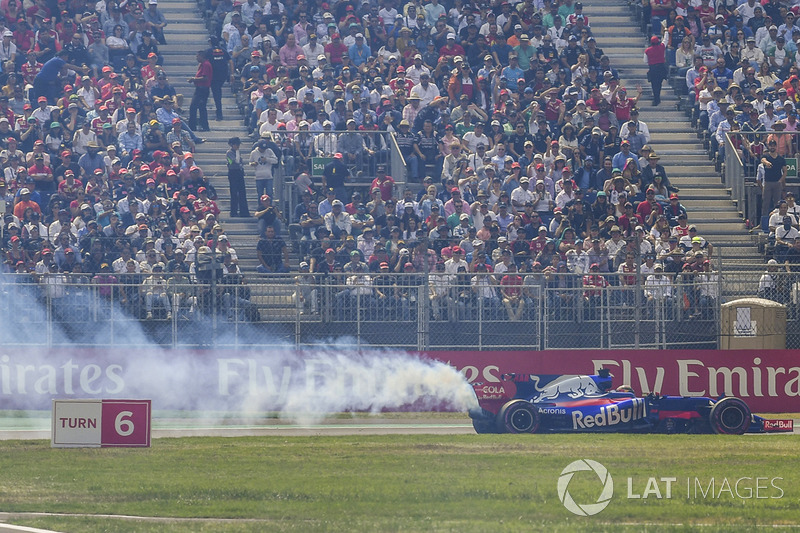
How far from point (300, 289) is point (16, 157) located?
7836mm

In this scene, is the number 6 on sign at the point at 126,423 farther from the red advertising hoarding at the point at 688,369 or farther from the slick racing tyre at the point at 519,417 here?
the red advertising hoarding at the point at 688,369

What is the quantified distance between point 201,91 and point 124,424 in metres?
13.0

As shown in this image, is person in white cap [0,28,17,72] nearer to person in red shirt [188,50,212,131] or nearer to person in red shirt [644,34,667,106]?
person in red shirt [188,50,212,131]

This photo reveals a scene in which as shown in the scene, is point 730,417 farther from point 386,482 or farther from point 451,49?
point 451,49

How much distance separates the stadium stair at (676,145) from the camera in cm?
2764

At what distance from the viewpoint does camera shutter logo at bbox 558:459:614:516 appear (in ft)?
44.4

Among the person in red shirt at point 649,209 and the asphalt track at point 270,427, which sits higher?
the person in red shirt at point 649,209

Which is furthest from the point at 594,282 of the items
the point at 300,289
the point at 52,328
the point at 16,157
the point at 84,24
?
the point at 84,24

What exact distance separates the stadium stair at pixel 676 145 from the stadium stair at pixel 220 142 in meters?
8.84

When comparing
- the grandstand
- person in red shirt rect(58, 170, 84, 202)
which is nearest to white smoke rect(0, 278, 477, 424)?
the grandstand

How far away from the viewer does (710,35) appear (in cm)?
3106

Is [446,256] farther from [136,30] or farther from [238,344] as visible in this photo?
[136,30]

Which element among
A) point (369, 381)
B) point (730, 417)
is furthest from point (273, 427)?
point (730, 417)

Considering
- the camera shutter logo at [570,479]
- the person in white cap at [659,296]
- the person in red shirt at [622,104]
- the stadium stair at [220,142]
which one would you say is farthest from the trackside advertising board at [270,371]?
the person in red shirt at [622,104]
